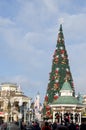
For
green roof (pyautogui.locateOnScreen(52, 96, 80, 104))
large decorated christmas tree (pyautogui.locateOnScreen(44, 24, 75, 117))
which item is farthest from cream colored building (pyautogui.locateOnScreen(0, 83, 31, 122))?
green roof (pyautogui.locateOnScreen(52, 96, 80, 104))

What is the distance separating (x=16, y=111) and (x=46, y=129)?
7997cm

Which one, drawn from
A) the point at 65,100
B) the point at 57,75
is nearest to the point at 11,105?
the point at 57,75

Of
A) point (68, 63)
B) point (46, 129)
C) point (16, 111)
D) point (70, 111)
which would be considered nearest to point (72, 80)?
point (68, 63)

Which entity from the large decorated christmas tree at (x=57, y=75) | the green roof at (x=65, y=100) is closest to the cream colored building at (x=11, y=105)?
the large decorated christmas tree at (x=57, y=75)

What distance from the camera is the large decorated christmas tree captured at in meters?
82.5

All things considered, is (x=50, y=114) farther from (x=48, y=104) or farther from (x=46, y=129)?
(x=46, y=129)

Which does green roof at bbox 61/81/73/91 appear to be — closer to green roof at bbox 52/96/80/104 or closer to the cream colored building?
green roof at bbox 52/96/80/104

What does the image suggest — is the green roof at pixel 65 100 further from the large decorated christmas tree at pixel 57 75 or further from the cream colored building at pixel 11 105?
the cream colored building at pixel 11 105

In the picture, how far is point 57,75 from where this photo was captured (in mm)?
82562

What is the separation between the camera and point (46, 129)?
20531 millimetres

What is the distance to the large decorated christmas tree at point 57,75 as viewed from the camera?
82.5 m

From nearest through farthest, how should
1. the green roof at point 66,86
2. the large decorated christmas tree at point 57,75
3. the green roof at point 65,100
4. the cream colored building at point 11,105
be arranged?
the green roof at point 65,100 < the green roof at point 66,86 < the large decorated christmas tree at point 57,75 < the cream colored building at point 11,105

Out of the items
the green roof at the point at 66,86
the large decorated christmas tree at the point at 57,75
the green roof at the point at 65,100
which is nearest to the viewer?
the green roof at the point at 65,100

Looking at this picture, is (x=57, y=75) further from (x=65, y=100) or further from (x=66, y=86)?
(x=65, y=100)
